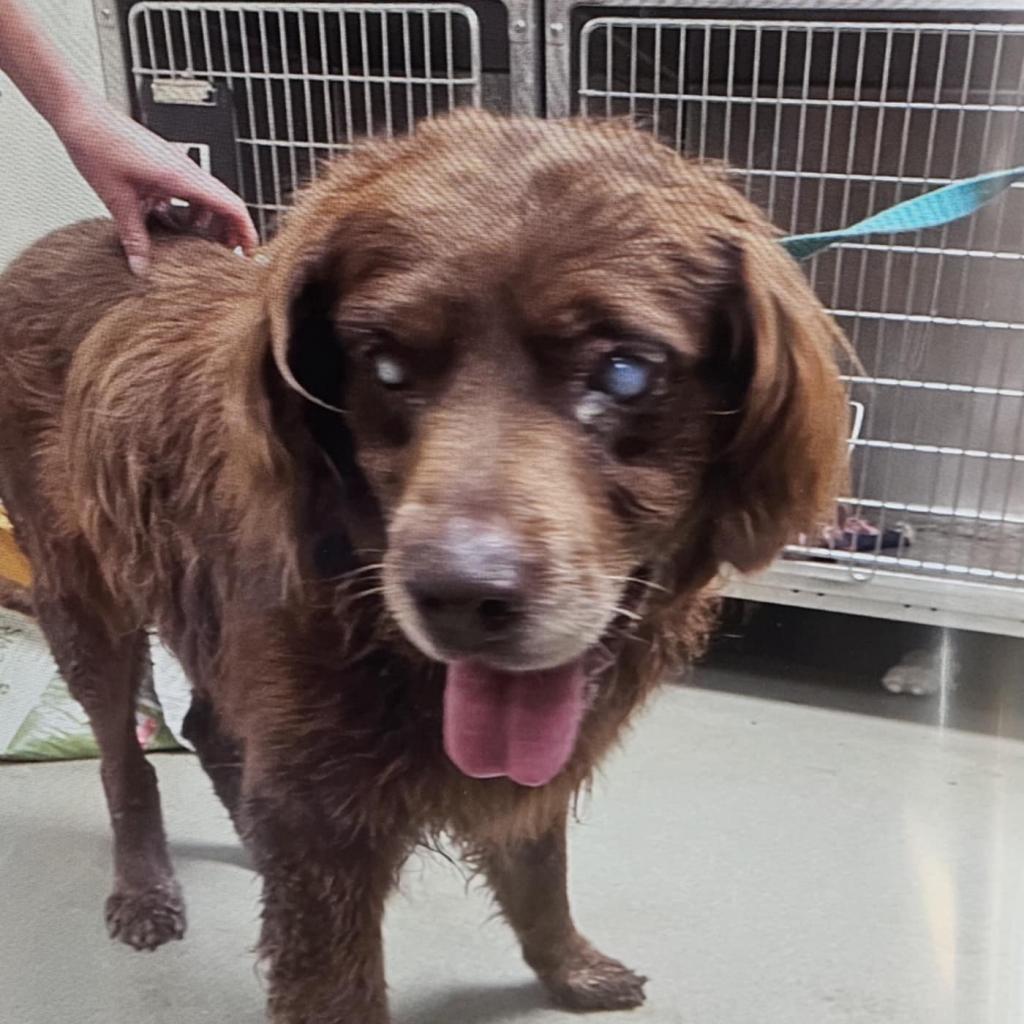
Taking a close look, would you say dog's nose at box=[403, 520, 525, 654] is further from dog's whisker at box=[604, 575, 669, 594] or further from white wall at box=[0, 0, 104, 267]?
white wall at box=[0, 0, 104, 267]

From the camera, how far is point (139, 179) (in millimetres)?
797

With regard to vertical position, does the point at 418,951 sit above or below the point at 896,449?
below

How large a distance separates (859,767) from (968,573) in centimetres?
23

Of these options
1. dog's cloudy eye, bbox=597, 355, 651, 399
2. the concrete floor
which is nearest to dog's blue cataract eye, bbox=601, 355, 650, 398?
dog's cloudy eye, bbox=597, 355, 651, 399

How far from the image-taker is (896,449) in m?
1.10

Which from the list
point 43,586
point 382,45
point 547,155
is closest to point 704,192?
point 547,155

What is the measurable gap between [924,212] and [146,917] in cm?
88

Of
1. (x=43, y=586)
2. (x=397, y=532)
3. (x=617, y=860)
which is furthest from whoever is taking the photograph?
(x=617, y=860)

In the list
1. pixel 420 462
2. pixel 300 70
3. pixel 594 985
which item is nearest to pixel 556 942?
pixel 594 985

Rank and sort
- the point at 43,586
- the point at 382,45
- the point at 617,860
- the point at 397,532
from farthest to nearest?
the point at 617,860 < the point at 43,586 < the point at 382,45 < the point at 397,532

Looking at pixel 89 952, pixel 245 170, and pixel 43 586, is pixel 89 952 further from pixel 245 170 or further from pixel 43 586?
pixel 245 170

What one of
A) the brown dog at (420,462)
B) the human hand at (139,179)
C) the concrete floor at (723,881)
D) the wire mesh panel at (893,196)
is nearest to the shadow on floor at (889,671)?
the concrete floor at (723,881)

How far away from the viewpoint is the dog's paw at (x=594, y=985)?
3.45ft

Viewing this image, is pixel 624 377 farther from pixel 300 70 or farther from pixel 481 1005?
pixel 481 1005
